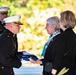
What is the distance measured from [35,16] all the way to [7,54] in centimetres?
236

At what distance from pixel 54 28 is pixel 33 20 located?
1909 mm

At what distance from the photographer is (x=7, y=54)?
307cm

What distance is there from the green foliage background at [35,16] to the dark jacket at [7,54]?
208 cm

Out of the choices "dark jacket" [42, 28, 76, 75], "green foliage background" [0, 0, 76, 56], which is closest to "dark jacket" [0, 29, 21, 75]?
"dark jacket" [42, 28, 76, 75]

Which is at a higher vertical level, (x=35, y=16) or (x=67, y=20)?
(x=67, y=20)

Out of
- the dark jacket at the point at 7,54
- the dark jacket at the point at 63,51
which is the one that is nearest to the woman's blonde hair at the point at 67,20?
the dark jacket at the point at 63,51

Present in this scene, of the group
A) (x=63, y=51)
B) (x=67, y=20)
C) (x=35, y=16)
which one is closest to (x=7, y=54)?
(x=63, y=51)

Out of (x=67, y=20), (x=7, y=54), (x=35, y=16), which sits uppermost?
(x=67, y=20)

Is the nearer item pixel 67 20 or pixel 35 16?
pixel 67 20

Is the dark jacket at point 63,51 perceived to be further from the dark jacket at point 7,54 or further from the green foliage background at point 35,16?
the green foliage background at point 35,16

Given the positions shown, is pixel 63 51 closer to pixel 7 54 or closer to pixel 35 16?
pixel 7 54

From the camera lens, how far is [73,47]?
10.4 ft

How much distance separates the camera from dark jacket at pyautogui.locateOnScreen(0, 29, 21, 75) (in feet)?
10.0

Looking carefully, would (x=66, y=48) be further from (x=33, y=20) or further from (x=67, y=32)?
(x=33, y=20)
